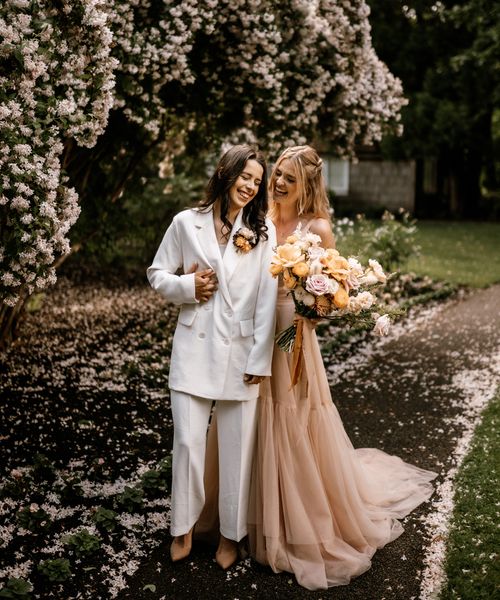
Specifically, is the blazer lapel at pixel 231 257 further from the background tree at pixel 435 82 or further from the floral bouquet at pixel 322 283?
the background tree at pixel 435 82

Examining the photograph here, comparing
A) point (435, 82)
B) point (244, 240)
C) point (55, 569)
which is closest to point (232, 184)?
point (244, 240)

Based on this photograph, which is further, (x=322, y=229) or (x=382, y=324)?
(x=322, y=229)

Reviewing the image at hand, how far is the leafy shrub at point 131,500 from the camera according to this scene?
14.2 feet

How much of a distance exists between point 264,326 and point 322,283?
422 mm

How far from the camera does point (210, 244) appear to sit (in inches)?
144

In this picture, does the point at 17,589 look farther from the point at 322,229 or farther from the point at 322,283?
the point at 322,229

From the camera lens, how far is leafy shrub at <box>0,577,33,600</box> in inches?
130

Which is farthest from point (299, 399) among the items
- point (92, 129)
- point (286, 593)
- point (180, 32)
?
point (180, 32)

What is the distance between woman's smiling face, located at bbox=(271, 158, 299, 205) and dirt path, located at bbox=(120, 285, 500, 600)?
203cm

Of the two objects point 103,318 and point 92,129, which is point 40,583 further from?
point 103,318

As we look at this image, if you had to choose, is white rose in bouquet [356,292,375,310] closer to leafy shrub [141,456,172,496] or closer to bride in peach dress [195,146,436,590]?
bride in peach dress [195,146,436,590]

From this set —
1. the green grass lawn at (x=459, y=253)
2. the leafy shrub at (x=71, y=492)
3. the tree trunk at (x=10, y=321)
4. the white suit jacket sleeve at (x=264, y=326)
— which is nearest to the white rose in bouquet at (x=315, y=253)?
the white suit jacket sleeve at (x=264, y=326)

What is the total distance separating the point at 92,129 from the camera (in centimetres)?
477

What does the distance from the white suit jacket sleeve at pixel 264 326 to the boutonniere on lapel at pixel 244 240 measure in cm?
15
